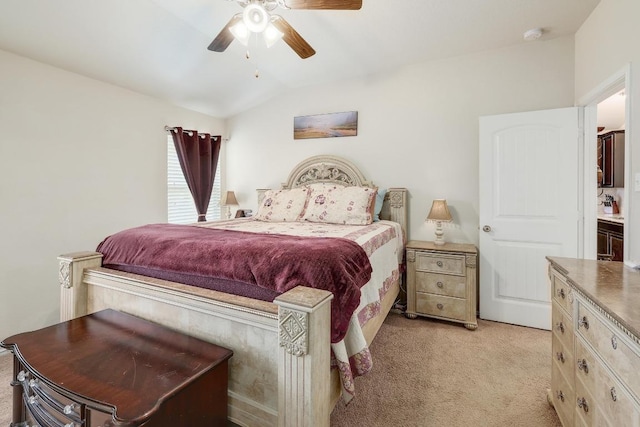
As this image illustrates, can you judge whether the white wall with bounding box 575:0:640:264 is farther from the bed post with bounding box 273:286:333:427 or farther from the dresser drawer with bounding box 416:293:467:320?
the bed post with bounding box 273:286:333:427

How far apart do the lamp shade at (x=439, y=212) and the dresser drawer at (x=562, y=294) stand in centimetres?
138

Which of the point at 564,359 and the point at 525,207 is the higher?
the point at 525,207

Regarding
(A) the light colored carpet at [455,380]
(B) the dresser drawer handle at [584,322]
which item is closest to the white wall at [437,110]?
(A) the light colored carpet at [455,380]

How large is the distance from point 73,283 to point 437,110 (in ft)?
11.7

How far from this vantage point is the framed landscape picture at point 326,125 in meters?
3.66

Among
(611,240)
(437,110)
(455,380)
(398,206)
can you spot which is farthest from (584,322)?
(611,240)

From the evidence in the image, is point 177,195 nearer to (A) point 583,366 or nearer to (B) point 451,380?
(B) point 451,380

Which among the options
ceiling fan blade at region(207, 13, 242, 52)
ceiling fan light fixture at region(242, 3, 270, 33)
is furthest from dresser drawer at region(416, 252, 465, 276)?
ceiling fan blade at region(207, 13, 242, 52)

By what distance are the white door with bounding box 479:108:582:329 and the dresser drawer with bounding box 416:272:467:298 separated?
37 cm

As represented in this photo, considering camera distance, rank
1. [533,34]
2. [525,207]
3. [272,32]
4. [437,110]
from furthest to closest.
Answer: [437,110] → [525,207] → [533,34] → [272,32]

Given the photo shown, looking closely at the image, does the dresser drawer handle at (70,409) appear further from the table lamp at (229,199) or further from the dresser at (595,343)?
the table lamp at (229,199)

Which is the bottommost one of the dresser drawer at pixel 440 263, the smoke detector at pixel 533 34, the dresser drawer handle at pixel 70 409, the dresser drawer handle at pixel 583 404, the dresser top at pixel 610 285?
the dresser drawer handle at pixel 583 404

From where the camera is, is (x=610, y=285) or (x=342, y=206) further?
(x=342, y=206)

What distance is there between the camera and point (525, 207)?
2.76 meters
